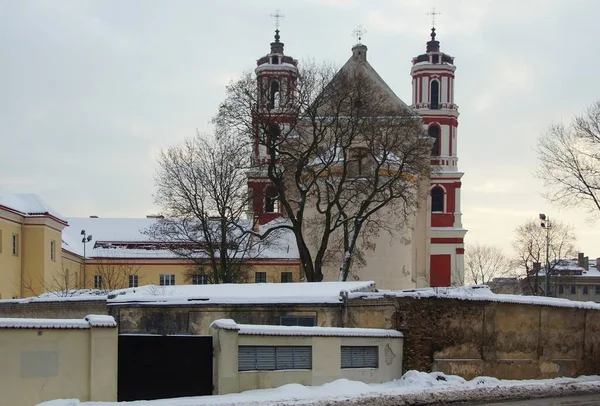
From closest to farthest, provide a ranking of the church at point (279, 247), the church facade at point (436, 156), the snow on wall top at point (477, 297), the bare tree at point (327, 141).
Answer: the snow on wall top at point (477, 297) → the bare tree at point (327, 141) → the church at point (279, 247) → the church facade at point (436, 156)

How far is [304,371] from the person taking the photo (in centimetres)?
1953

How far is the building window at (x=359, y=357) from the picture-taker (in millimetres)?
20469

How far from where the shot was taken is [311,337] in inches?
775

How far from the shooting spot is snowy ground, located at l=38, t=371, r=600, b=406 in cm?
1711

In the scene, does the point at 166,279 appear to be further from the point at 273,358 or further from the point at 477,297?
the point at 273,358

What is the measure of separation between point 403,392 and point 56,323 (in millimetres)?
7609

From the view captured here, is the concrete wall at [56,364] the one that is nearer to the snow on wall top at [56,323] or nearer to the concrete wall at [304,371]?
the snow on wall top at [56,323]

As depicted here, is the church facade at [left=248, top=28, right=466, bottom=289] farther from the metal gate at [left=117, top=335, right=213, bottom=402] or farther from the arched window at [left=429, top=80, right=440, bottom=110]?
the metal gate at [left=117, top=335, right=213, bottom=402]

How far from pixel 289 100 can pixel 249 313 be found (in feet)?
62.1

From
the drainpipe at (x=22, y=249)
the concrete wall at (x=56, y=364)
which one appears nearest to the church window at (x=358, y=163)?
the drainpipe at (x=22, y=249)

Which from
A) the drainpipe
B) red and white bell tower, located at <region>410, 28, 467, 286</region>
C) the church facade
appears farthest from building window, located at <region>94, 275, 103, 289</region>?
red and white bell tower, located at <region>410, 28, 467, 286</region>

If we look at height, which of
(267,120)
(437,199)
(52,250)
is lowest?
(52,250)

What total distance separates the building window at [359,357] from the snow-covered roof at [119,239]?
40.8 m

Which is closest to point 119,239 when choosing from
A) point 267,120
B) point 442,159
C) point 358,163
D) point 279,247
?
point 279,247
